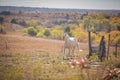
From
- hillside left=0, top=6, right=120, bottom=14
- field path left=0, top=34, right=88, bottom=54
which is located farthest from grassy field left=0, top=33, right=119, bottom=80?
hillside left=0, top=6, right=120, bottom=14

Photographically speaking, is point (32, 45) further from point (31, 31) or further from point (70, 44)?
point (70, 44)

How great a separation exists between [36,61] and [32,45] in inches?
10.3

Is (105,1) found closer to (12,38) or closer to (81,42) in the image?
(81,42)

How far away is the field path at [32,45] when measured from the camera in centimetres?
436

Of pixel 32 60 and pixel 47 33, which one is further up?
pixel 47 33

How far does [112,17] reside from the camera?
434 centimetres

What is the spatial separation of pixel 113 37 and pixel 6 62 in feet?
5.74

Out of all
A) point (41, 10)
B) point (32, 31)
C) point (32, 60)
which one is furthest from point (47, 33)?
point (32, 60)

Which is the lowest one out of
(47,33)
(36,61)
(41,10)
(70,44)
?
(36,61)

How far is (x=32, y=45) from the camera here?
437 cm

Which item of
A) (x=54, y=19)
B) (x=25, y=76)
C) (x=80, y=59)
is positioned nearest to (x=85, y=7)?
(x=54, y=19)

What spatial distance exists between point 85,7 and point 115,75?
1.18 m

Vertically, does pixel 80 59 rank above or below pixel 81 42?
below

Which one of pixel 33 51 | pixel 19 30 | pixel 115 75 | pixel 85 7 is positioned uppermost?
pixel 85 7
